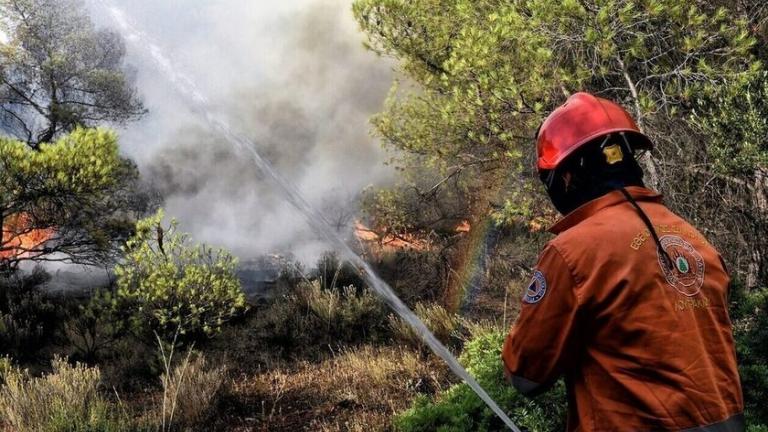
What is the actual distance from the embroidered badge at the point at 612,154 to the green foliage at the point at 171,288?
21.5 feet

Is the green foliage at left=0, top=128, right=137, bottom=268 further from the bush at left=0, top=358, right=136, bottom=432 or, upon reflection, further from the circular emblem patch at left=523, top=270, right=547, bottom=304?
the circular emblem patch at left=523, top=270, right=547, bottom=304

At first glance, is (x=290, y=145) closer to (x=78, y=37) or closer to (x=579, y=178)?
(x=78, y=37)

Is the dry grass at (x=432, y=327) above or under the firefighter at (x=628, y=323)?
under

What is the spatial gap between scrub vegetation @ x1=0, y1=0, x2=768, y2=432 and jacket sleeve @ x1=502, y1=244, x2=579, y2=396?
2086mm

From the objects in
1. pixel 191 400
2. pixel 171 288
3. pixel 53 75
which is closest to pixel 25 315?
pixel 171 288

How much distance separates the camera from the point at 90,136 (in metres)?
8.10

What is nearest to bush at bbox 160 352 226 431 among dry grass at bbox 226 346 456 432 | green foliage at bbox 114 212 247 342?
dry grass at bbox 226 346 456 432

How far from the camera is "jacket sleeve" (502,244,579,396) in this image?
49.4 inches

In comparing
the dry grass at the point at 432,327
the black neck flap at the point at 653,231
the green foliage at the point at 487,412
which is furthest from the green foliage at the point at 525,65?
the black neck flap at the point at 653,231

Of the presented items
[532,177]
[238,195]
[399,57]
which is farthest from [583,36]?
[238,195]

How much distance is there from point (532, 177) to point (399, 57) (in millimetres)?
2756

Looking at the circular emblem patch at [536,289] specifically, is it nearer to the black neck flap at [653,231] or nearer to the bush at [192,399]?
the black neck flap at [653,231]

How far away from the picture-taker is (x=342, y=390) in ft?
18.4

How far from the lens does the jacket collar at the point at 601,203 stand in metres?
1.38
